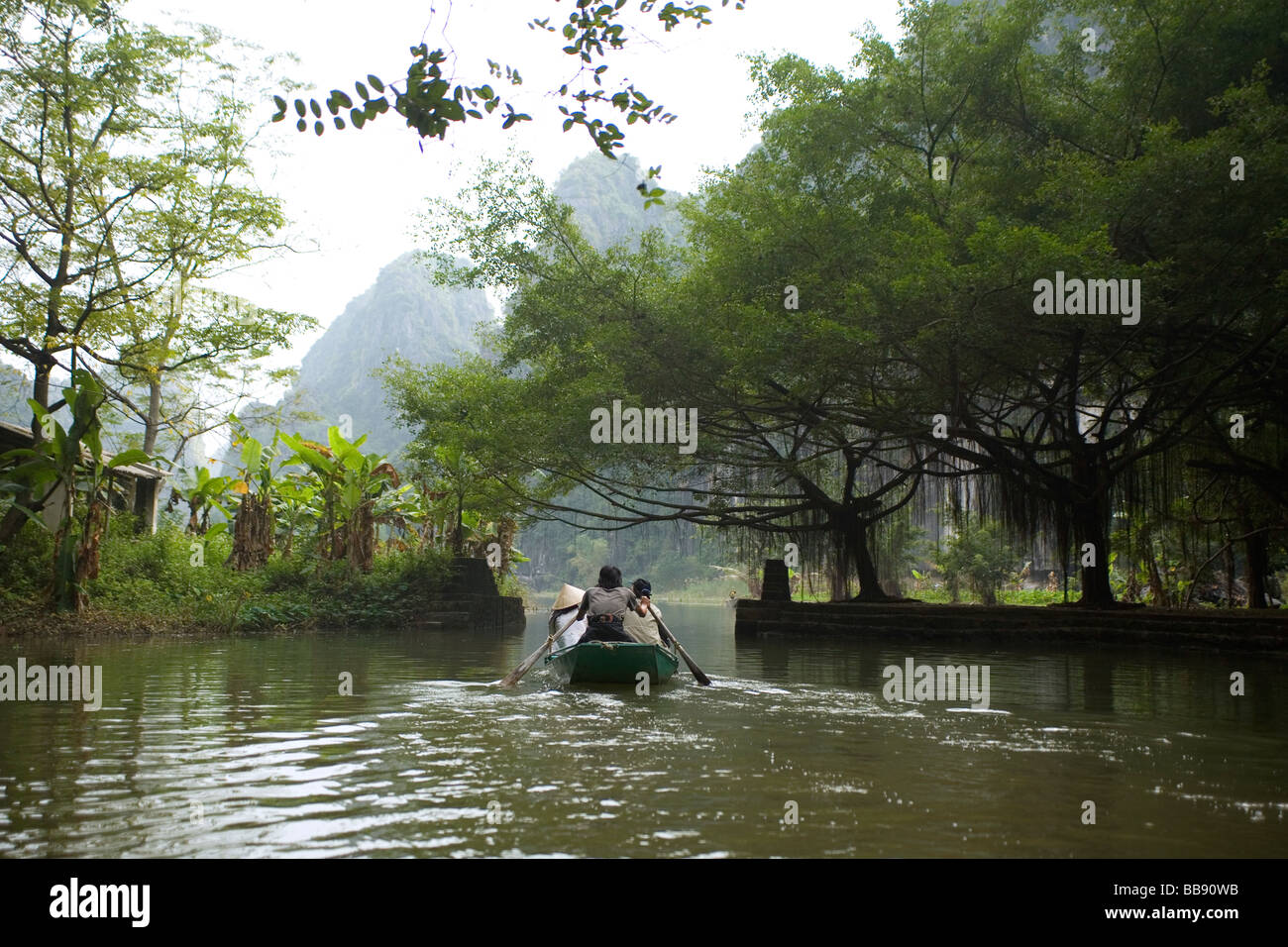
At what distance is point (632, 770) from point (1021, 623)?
13.6 metres

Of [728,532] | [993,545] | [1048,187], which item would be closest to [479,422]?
[728,532]

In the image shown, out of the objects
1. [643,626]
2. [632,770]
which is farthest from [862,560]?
[632,770]

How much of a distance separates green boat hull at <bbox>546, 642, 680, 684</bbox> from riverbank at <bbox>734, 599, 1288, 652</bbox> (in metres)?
9.60

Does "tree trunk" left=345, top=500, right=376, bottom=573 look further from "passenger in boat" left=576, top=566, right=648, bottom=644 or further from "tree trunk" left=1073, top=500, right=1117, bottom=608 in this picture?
"tree trunk" left=1073, top=500, right=1117, bottom=608

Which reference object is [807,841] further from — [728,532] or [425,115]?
[728,532]

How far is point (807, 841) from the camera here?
4117 mm

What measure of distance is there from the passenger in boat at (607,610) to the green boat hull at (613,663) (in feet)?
0.82

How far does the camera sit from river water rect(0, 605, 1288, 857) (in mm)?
4145

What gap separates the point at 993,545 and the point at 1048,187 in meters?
21.0

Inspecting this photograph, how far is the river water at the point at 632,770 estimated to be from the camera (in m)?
4.14

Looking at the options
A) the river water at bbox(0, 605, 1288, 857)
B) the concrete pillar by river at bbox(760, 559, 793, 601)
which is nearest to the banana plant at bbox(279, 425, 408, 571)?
the concrete pillar by river at bbox(760, 559, 793, 601)

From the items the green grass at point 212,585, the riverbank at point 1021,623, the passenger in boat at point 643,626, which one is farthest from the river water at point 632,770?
the green grass at point 212,585

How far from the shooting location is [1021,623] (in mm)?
17281

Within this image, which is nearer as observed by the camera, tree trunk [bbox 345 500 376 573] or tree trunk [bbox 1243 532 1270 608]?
tree trunk [bbox 1243 532 1270 608]
